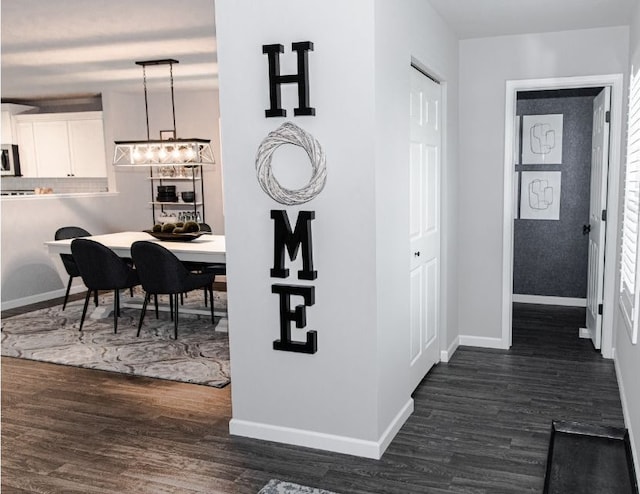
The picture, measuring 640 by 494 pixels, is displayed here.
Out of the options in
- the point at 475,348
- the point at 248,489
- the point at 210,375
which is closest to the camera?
the point at 248,489

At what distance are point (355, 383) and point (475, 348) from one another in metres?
2.19

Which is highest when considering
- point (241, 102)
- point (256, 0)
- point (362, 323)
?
point (256, 0)

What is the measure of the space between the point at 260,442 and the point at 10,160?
742 cm

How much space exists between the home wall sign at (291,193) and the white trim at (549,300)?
13.6 ft

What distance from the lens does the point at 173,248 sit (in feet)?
17.9

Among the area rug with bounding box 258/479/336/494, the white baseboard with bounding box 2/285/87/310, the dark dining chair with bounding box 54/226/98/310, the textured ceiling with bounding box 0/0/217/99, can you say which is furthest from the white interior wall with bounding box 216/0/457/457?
the white baseboard with bounding box 2/285/87/310

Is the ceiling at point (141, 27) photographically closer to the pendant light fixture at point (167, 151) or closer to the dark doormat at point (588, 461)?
the pendant light fixture at point (167, 151)

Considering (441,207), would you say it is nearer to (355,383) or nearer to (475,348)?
(475,348)

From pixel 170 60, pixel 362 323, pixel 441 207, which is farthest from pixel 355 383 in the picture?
pixel 170 60

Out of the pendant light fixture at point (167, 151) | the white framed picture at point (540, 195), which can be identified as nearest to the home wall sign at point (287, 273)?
the pendant light fixture at point (167, 151)

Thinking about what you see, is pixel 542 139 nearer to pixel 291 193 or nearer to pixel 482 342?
pixel 482 342

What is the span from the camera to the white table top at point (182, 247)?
5.27 metres

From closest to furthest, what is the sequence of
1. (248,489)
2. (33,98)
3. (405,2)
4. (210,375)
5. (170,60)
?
(248,489) < (405,2) < (210,375) < (170,60) < (33,98)

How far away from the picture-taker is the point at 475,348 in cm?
497
